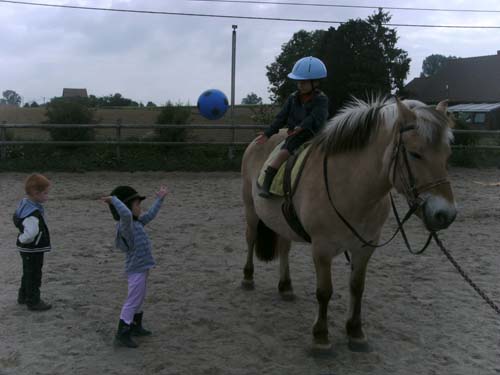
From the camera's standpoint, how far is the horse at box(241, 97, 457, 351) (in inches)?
98.5

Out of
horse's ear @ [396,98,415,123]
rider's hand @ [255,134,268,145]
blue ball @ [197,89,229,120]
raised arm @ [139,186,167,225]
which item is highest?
blue ball @ [197,89,229,120]

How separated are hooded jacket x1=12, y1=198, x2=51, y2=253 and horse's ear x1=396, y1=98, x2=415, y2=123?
294 cm

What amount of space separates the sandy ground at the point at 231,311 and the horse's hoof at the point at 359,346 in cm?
4

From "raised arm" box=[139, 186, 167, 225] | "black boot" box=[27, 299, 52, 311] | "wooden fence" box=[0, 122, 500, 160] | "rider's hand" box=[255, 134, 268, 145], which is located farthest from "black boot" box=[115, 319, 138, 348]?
"wooden fence" box=[0, 122, 500, 160]

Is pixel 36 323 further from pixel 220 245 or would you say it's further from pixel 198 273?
pixel 220 245

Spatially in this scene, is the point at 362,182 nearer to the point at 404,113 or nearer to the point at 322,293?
the point at 404,113

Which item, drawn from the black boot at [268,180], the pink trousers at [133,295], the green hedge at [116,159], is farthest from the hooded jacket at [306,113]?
the green hedge at [116,159]

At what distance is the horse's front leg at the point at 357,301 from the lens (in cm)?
333

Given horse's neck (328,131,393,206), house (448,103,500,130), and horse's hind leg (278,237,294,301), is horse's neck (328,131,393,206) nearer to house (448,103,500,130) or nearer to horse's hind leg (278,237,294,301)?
horse's hind leg (278,237,294,301)

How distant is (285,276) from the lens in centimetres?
437

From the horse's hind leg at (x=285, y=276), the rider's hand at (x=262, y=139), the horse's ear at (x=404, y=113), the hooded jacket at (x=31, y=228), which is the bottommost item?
the horse's hind leg at (x=285, y=276)

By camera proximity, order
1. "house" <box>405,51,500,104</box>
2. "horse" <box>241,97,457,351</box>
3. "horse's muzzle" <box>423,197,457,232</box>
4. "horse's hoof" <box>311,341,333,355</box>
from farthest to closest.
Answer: "house" <box>405,51,500,104</box> < "horse's hoof" <box>311,341,333,355</box> < "horse" <box>241,97,457,351</box> < "horse's muzzle" <box>423,197,457,232</box>

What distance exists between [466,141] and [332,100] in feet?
35.9

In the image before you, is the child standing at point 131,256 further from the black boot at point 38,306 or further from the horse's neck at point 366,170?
the horse's neck at point 366,170
